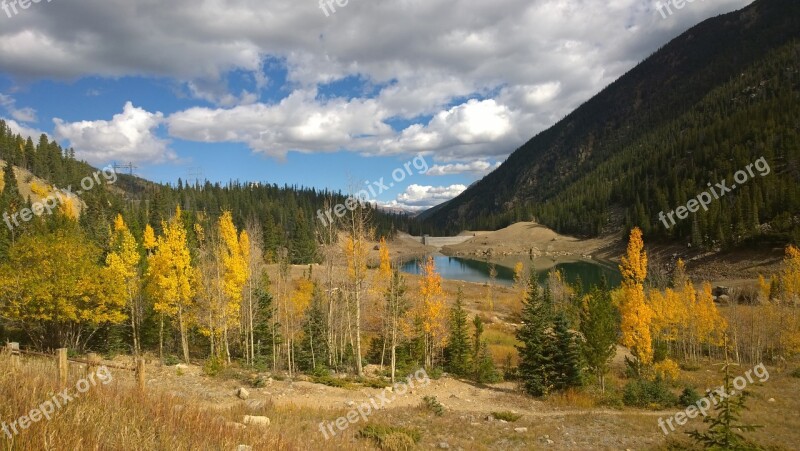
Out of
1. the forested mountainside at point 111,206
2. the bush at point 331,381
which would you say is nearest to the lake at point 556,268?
the forested mountainside at point 111,206

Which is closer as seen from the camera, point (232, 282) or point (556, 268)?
point (232, 282)

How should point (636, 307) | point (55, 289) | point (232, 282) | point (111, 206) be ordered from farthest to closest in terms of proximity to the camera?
point (111, 206), point (232, 282), point (55, 289), point (636, 307)

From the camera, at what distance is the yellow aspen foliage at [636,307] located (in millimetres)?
24516

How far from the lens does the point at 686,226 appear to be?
106375 mm

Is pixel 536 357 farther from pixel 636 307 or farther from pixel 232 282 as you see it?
pixel 232 282

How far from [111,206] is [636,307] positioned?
12231 cm

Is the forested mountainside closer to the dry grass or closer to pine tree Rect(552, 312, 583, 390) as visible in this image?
pine tree Rect(552, 312, 583, 390)

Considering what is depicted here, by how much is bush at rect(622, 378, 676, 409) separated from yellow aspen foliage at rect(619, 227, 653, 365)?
4.67 ft

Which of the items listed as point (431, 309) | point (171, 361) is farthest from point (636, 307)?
point (171, 361)

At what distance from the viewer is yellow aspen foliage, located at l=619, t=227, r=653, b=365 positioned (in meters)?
24.5
